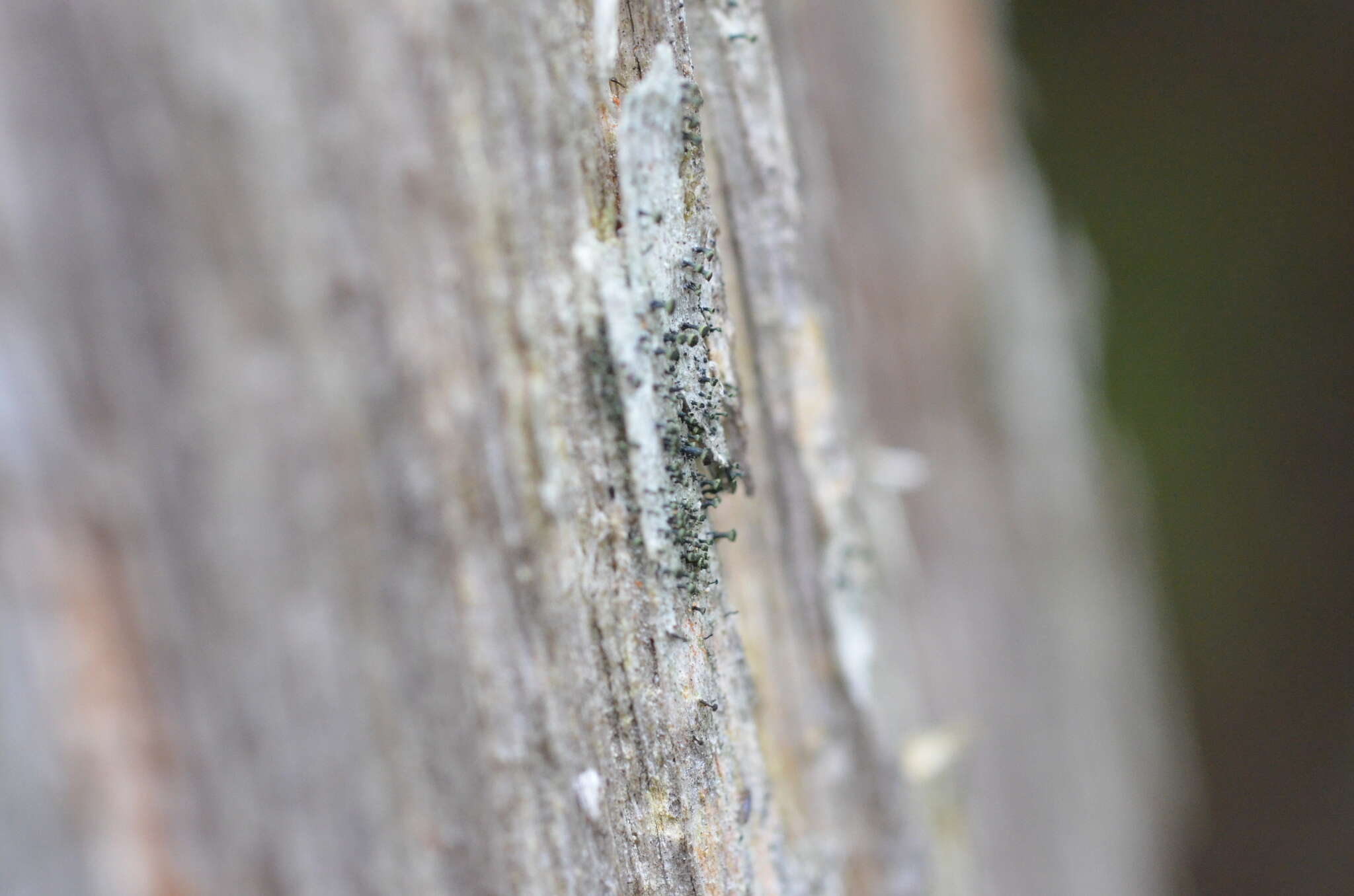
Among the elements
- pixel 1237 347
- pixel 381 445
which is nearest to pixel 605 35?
pixel 381 445

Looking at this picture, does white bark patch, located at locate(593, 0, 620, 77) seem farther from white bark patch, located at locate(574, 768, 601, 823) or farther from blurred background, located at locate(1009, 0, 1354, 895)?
blurred background, located at locate(1009, 0, 1354, 895)

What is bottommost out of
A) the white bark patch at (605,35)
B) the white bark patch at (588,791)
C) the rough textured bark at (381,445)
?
the white bark patch at (588,791)

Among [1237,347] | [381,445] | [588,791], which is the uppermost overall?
[1237,347]

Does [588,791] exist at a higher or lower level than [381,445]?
lower

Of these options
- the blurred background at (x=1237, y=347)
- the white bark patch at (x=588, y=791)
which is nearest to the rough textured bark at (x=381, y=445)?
the white bark patch at (x=588, y=791)

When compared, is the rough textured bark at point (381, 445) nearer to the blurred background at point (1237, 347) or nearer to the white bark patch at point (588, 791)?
the white bark patch at point (588, 791)

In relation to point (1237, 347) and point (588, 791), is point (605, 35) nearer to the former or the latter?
point (588, 791)

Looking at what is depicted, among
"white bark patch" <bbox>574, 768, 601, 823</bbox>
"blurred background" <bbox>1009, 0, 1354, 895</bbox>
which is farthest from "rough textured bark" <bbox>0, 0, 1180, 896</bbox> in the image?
"blurred background" <bbox>1009, 0, 1354, 895</bbox>
